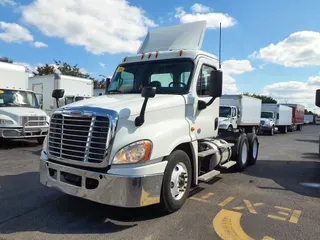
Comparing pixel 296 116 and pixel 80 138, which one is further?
pixel 296 116

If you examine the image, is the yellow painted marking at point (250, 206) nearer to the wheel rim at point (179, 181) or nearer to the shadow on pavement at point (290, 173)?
the wheel rim at point (179, 181)

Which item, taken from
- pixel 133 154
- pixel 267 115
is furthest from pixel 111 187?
pixel 267 115

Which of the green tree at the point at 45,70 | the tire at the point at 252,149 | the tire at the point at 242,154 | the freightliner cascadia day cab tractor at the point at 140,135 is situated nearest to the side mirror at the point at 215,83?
the freightliner cascadia day cab tractor at the point at 140,135

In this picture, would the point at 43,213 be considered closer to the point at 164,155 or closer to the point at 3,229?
the point at 3,229

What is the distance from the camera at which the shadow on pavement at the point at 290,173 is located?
6.37m

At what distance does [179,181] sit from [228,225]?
3.18 feet

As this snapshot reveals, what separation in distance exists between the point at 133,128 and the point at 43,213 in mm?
2019

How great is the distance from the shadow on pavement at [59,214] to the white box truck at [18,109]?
6321 mm

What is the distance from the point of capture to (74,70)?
52.0 meters

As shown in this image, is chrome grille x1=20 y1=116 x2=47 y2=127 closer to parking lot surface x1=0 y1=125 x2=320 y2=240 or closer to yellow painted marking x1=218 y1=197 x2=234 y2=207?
parking lot surface x1=0 y1=125 x2=320 y2=240

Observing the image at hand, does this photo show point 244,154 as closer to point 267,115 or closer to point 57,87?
point 57,87

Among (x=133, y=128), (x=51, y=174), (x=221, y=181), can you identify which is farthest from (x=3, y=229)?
(x=221, y=181)

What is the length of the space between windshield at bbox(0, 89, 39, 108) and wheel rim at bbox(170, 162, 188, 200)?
10166 millimetres

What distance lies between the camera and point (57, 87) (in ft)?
52.6
